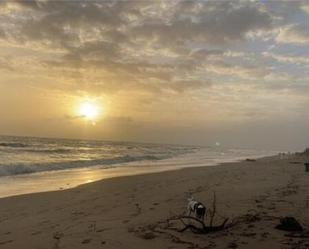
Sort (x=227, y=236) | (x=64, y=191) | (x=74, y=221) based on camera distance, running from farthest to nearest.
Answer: (x=64, y=191), (x=74, y=221), (x=227, y=236)

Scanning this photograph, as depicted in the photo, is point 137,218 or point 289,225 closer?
point 289,225

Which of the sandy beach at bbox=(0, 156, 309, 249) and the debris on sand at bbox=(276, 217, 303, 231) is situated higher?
the debris on sand at bbox=(276, 217, 303, 231)

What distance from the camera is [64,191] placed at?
15172 millimetres

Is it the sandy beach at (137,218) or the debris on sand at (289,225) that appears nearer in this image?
the sandy beach at (137,218)

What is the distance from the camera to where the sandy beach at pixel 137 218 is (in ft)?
22.1

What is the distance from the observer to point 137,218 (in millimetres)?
8906

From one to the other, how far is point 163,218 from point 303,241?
3.34 metres

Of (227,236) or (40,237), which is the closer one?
(227,236)

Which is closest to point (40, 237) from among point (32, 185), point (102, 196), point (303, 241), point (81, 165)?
point (303, 241)

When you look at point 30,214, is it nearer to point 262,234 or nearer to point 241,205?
point 241,205

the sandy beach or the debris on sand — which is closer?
the sandy beach

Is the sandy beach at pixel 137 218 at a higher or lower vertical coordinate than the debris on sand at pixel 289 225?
lower

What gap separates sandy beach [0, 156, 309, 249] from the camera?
22.1 feet

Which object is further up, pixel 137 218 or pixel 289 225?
pixel 289 225
